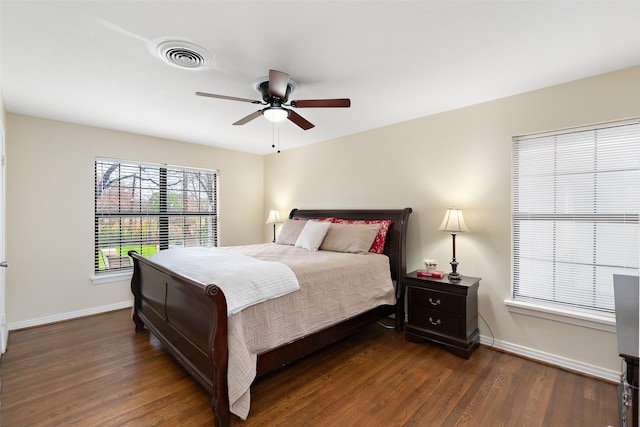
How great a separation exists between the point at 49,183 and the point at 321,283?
3.54m

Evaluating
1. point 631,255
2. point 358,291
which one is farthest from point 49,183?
point 631,255

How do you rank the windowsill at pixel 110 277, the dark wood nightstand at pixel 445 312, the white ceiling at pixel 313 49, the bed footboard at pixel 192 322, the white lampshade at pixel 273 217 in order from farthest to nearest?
the white lampshade at pixel 273 217
the windowsill at pixel 110 277
the dark wood nightstand at pixel 445 312
the bed footboard at pixel 192 322
the white ceiling at pixel 313 49

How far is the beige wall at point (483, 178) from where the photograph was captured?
2.42 m

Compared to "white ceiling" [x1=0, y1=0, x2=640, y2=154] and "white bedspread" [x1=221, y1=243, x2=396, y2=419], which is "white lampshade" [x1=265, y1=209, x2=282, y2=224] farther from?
"white ceiling" [x1=0, y1=0, x2=640, y2=154]

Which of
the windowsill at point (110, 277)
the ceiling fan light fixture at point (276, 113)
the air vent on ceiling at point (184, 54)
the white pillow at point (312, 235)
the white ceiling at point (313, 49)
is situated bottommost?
the windowsill at point (110, 277)

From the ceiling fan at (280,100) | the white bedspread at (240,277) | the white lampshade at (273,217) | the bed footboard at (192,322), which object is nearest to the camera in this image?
the bed footboard at (192,322)

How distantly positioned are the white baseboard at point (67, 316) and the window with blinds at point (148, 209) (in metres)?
0.49

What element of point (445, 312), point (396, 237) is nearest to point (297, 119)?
point (396, 237)

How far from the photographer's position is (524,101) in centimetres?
274

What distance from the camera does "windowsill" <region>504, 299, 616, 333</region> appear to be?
233 cm

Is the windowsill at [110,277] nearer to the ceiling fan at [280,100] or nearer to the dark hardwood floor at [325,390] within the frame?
the dark hardwood floor at [325,390]

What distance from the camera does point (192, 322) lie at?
→ 6.79 feet

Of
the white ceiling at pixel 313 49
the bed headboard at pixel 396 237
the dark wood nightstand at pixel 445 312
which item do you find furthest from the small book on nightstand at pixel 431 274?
the white ceiling at pixel 313 49

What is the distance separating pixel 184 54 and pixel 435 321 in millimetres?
3123
